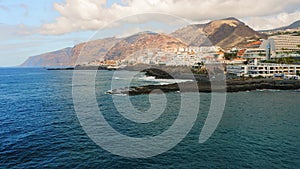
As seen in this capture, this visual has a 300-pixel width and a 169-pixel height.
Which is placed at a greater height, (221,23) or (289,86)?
(221,23)

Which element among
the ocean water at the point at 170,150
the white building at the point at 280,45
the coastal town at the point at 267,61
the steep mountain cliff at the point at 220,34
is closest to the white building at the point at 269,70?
the coastal town at the point at 267,61

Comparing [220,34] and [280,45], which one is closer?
[280,45]

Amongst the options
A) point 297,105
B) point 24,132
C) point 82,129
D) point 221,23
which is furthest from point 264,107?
point 221,23

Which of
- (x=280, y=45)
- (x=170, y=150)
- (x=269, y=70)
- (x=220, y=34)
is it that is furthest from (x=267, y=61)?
(x=220, y=34)

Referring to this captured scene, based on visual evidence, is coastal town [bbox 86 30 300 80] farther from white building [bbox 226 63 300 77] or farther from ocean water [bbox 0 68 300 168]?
ocean water [bbox 0 68 300 168]

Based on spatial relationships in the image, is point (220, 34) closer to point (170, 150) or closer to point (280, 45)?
point (280, 45)

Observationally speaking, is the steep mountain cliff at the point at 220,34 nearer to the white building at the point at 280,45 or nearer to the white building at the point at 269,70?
the white building at the point at 280,45

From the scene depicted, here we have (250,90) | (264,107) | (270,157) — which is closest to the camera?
(270,157)

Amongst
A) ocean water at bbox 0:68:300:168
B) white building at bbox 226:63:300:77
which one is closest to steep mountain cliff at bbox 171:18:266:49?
white building at bbox 226:63:300:77

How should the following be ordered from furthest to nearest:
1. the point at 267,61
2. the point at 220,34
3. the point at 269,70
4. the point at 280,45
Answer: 1. the point at 220,34
2. the point at 280,45
3. the point at 267,61
4. the point at 269,70

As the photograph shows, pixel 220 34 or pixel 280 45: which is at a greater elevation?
pixel 220 34

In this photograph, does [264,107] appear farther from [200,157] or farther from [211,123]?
[200,157]
